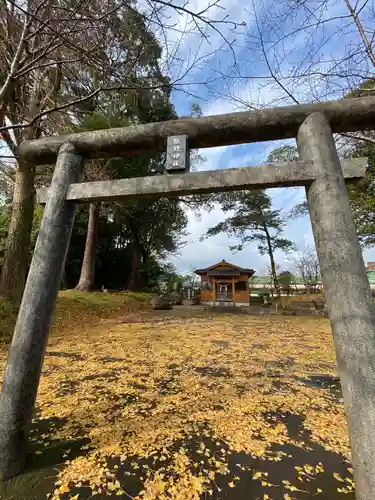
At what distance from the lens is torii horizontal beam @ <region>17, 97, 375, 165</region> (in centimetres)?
192

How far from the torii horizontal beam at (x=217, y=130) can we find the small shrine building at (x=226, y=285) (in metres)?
15.3

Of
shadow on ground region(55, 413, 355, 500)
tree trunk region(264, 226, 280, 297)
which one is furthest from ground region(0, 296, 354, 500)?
tree trunk region(264, 226, 280, 297)

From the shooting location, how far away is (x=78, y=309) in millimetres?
9352

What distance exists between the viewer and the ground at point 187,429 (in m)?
1.63

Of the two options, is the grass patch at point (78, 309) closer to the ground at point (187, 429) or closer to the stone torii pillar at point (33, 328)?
the ground at point (187, 429)

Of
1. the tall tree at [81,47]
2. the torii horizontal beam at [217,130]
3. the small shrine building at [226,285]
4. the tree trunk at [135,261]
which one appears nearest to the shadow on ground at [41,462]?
the torii horizontal beam at [217,130]

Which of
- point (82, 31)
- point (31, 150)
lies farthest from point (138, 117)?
point (31, 150)

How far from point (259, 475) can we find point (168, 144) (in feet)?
8.43

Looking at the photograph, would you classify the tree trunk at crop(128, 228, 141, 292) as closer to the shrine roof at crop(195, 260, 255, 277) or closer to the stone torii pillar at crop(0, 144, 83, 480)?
the shrine roof at crop(195, 260, 255, 277)

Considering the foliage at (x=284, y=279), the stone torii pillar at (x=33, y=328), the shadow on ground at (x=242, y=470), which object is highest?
the foliage at (x=284, y=279)

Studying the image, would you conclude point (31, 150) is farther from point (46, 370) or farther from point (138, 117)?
point (138, 117)

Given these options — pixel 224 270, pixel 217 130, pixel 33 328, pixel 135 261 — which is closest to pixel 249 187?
pixel 217 130

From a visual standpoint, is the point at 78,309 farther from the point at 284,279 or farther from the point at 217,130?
the point at 284,279

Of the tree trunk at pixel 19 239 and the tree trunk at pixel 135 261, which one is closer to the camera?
the tree trunk at pixel 19 239
